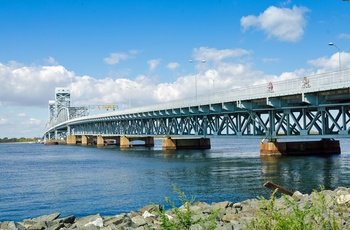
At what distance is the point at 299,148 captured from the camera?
67812 mm

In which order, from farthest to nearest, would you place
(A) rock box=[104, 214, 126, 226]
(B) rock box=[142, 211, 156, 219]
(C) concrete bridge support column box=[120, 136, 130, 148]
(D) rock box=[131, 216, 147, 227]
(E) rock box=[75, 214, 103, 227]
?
(C) concrete bridge support column box=[120, 136, 130, 148], (B) rock box=[142, 211, 156, 219], (A) rock box=[104, 214, 126, 226], (E) rock box=[75, 214, 103, 227], (D) rock box=[131, 216, 147, 227]

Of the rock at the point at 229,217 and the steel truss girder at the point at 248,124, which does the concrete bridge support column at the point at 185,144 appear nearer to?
the steel truss girder at the point at 248,124

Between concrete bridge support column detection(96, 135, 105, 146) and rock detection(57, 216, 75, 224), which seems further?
concrete bridge support column detection(96, 135, 105, 146)

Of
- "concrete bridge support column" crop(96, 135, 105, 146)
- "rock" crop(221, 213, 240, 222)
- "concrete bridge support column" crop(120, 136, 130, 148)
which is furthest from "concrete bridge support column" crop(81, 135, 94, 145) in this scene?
"rock" crop(221, 213, 240, 222)

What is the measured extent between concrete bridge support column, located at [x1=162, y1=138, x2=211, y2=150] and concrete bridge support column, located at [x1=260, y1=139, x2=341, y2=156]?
37.1 metres

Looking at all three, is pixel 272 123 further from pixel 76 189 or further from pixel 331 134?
pixel 76 189

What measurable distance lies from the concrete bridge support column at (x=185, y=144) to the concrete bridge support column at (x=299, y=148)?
37.1 meters

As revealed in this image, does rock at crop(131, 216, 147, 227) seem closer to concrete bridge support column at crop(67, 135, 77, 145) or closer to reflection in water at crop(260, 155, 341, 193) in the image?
reflection in water at crop(260, 155, 341, 193)

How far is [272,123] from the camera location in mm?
60219

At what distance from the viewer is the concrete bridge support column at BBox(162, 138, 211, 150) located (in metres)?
101

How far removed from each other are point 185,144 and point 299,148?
38.3m

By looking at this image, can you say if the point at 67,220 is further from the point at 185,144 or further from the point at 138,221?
the point at 185,144

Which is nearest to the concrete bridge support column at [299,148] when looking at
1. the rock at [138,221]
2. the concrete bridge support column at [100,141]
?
the rock at [138,221]

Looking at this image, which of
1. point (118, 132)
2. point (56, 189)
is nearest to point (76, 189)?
point (56, 189)
